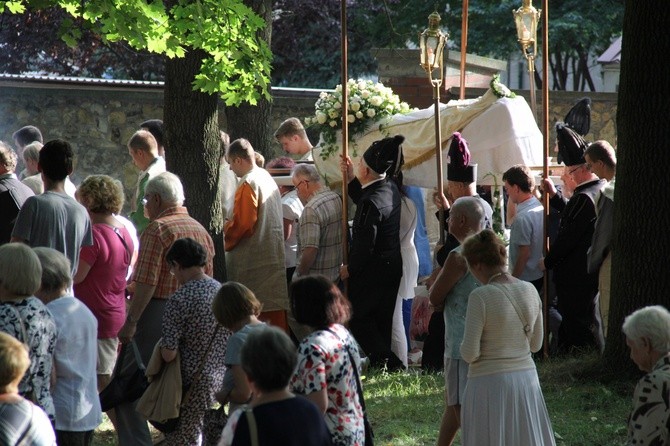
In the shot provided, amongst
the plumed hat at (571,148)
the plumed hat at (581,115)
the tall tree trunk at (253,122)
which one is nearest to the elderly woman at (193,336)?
the plumed hat at (571,148)

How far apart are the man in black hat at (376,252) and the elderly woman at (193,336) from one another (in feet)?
11.1

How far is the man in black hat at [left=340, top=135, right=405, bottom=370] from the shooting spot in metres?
10.3

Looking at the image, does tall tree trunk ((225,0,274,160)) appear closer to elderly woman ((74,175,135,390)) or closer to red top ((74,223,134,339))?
elderly woman ((74,175,135,390))

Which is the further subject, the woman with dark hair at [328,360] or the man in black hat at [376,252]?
the man in black hat at [376,252]

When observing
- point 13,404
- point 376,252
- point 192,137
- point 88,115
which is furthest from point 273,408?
point 88,115

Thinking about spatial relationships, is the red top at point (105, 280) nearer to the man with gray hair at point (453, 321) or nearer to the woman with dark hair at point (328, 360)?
the man with gray hair at point (453, 321)

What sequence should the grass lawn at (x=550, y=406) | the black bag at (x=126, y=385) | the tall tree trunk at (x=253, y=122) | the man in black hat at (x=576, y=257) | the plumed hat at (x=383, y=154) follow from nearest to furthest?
the black bag at (x=126, y=385), the grass lawn at (x=550, y=406), the man in black hat at (x=576, y=257), the plumed hat at (x=383, y=154), the tall tree trunk at (x=253, y=122)

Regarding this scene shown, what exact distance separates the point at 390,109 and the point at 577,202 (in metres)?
2.32

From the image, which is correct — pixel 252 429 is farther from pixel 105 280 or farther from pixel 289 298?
pixel 105 280

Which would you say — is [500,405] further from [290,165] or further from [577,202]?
[290,165]

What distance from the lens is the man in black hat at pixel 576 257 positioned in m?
10.2

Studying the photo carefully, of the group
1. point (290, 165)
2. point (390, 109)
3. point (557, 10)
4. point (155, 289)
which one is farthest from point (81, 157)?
point (557, 10)

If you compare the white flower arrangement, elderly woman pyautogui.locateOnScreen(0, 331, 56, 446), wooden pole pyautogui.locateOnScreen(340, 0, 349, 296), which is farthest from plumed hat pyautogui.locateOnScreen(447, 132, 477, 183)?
elderly woman pyautogui.locateOnScreen(0, 331, 56, 446)

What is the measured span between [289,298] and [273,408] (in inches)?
104
